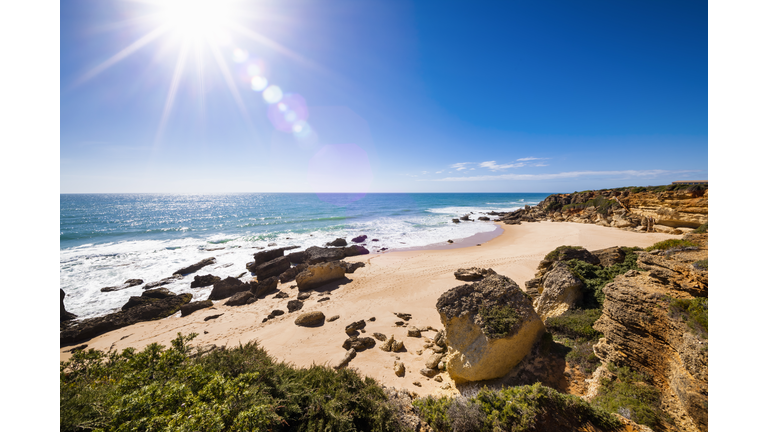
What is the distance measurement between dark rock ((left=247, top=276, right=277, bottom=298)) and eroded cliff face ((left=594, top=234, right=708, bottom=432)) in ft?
50.2

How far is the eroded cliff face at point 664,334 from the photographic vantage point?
12.6 feet

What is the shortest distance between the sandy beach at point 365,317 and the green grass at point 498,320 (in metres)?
1.73

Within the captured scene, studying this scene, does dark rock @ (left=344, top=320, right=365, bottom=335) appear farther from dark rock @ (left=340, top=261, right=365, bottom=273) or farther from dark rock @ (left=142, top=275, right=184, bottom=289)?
dark rock @ (left=142, top=275, right=184, bottom=289)

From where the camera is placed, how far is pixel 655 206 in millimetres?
23594

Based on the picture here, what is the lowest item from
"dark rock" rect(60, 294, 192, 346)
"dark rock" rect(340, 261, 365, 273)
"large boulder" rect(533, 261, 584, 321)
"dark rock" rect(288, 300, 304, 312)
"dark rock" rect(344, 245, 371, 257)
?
"dark rock" rect(60, 294, 192, 346)

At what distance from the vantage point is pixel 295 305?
1238 cm

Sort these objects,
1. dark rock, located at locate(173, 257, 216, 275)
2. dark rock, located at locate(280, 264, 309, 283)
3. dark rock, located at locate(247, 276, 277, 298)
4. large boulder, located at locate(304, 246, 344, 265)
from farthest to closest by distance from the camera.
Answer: large boulder, located at locate(304, 246, 344, 265) < dark rock, located at locate(173, 257, 216, 275) < dark rock, located at locate(280, 264, 309, 283) < dark rock, located at locate(247, 276, 277, 298)

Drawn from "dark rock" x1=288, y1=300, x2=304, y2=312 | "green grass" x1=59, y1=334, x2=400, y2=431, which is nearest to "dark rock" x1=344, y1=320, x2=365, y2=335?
"dark rock" x1=288, y1=300, x2=304, y2=312

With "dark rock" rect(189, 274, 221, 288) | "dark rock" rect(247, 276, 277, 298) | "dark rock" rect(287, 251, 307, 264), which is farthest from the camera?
"dark rock" rect(287, 251, 307, 264)

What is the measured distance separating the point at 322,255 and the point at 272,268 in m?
4.30

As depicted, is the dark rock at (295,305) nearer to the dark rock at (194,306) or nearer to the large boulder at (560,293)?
the dark rock at (194,306)

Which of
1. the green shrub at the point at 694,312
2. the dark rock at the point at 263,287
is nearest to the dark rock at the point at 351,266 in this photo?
the dark rock at the point at 263,287

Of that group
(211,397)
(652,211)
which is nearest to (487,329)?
(211,397)

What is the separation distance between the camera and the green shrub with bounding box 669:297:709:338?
4.01m
